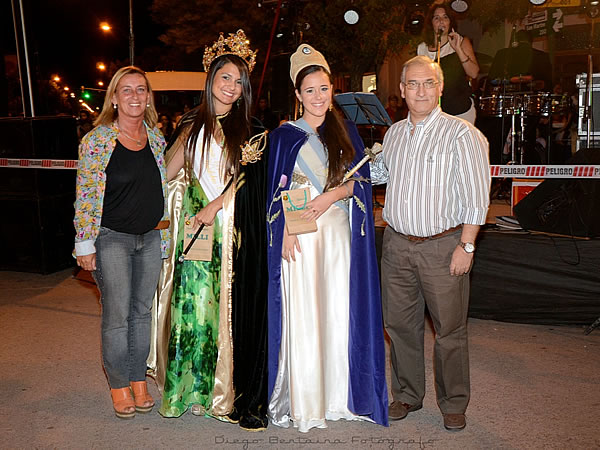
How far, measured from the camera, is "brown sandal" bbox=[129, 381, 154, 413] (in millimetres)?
4066

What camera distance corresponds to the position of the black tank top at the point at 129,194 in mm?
3801

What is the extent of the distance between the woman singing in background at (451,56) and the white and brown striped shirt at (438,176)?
3.43 metres

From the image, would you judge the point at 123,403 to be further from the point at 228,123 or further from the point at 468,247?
the point at 468,247

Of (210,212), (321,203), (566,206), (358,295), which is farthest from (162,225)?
(566,206)

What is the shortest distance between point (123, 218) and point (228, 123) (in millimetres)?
833

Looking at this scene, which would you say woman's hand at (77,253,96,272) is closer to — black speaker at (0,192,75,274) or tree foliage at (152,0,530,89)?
black speaker at (0,192,75,274)

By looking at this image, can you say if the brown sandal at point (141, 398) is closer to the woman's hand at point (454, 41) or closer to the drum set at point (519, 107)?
the woman's hand at point (454, 41)

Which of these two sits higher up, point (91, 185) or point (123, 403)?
point (91, 185)

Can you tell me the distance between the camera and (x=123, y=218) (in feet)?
12.5

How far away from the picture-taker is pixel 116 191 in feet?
12.5

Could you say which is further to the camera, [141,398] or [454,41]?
[454,41]

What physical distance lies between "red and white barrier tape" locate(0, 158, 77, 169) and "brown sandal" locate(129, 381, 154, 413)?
4170 mm

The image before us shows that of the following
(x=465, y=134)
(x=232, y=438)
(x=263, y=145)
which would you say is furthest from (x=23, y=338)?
(x=465, y=134)

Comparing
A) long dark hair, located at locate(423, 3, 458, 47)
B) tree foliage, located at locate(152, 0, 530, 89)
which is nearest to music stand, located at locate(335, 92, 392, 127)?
tree foliage, located at locate(152, 0, 530, 89)
